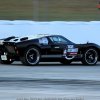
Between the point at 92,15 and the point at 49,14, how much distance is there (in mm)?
2636

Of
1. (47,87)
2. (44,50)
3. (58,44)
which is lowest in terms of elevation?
(47,87)

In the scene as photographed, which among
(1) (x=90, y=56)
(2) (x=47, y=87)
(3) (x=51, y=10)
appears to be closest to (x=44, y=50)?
(1) (x=90, y=56)

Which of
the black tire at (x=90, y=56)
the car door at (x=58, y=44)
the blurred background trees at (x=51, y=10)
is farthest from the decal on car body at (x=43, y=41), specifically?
the blurred background trees at (x=51, y=10)

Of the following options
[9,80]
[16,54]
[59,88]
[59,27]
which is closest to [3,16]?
[59,27]

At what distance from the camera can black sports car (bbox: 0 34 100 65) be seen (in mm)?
11469

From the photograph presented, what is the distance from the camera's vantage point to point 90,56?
12.5 meters

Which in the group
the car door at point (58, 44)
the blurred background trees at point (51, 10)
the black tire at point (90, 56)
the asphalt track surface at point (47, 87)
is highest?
the blurred background trees at point (51, 10)

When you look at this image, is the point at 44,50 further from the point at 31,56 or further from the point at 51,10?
the point at 51,10

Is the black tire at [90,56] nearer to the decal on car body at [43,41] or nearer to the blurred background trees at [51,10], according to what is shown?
the decal on car body at [43,41]

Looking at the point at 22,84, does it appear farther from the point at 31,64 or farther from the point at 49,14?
the point at 49,14

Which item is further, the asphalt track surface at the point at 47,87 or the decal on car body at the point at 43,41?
the decal on car body at the point at 43,41

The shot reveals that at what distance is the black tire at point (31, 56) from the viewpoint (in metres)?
11.5

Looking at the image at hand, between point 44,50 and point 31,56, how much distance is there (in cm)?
52

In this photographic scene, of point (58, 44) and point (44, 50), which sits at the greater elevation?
point (58, 44)
